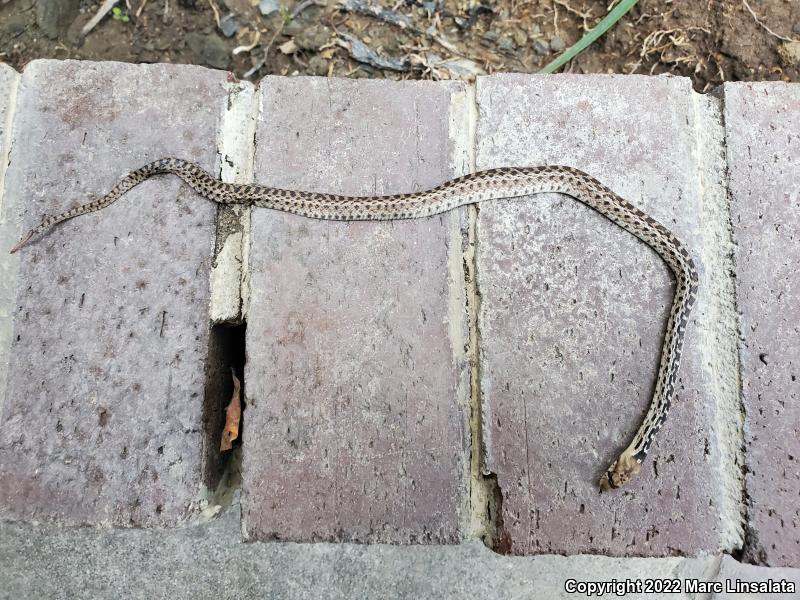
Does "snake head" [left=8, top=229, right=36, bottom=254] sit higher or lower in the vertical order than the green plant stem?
lower

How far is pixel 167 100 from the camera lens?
2760mm

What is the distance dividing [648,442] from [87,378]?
2.29m

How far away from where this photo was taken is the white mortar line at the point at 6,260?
2555 millimetres

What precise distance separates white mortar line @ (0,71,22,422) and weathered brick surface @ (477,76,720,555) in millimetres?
2001

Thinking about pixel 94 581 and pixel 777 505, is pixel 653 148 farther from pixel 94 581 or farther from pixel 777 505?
pixel 94 581

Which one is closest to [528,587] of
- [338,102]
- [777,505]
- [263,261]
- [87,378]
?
[777,505]

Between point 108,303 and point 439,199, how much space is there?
148cm

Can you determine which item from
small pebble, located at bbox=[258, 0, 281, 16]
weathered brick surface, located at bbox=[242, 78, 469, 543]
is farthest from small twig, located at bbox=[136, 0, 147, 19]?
weathered brick surface, located at bbox=[242, 78, 469, 543]

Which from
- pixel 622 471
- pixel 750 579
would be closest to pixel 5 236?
pixel 622 471

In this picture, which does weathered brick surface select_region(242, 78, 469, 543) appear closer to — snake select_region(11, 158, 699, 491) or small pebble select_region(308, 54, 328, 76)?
snake select_region(11, 158, 699, 491)

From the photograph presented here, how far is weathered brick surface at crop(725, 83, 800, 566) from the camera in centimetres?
244

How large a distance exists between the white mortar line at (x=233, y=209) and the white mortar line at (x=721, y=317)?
1996 mm

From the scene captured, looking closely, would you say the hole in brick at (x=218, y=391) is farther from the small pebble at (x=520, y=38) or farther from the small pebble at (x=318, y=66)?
the small pebble at (x=520, y=38)

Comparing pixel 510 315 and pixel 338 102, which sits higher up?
pixel 338 102
